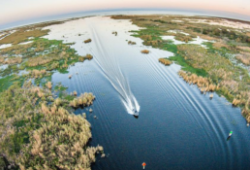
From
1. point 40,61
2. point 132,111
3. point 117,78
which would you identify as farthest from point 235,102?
point 40,61

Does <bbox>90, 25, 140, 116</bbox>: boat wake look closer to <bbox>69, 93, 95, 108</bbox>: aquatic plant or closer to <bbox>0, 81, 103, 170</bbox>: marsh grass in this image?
<bbox>69, 93, 95, 108</bbox>: aquatic plant

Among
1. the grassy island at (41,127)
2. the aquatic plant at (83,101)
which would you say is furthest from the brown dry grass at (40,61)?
the aquatic plant at (83,101)

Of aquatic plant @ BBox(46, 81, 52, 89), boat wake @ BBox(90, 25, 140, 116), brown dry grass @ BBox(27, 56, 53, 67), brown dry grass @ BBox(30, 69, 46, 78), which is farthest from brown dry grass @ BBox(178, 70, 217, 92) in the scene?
brown dry grass @ BBox(27, 56, 53, 67)

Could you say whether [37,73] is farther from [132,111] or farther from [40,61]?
[132,111]

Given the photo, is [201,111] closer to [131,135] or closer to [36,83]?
[131,135]

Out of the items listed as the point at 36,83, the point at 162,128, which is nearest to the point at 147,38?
the point at 36,83
